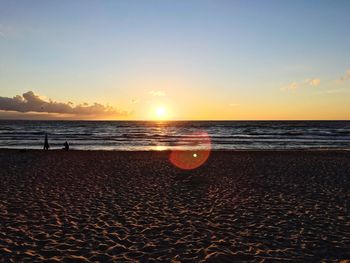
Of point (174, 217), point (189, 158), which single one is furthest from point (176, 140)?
point (174, 217)

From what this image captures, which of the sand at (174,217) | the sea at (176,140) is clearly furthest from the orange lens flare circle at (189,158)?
the sea at (176,140)

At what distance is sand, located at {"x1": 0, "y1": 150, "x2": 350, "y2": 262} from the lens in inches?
302

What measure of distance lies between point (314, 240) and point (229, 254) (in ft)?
7.68

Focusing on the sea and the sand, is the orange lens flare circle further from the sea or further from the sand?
the sea

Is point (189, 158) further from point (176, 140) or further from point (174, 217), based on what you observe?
point (176, 140)

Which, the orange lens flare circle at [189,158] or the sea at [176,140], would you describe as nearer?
the orange lens flare circle at [189,158]

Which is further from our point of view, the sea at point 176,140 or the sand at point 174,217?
the sea at point 176,140

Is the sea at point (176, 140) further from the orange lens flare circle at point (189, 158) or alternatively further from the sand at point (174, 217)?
the sand at point (174, 217)

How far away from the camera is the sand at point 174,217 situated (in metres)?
7.66

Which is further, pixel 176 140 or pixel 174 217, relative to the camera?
pixel 176 140

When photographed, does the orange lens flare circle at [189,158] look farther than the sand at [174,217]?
Yes

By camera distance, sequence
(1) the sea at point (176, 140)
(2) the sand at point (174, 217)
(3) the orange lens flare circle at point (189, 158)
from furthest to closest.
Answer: (1) the sea at point (176, 140)
(3) the orange lens flare circle at point (189, 158)
(2) the sand at point (174, 217)

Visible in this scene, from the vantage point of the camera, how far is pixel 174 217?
1048 cm

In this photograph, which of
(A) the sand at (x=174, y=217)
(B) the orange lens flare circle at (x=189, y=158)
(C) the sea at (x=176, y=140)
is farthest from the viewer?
(C) the sea at (x=176, y=140)
